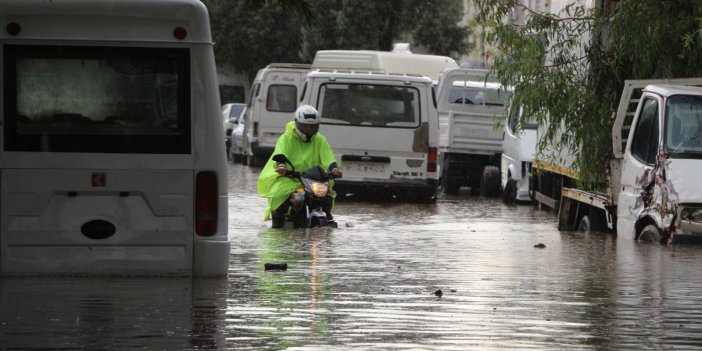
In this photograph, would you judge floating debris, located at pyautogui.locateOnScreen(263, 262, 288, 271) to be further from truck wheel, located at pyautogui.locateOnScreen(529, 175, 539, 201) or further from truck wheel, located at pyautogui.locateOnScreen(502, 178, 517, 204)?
truck wheel, located at pyautogui.locateOnScreen(502, 178, 517, 204)

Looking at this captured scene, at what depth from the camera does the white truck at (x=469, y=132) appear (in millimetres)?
30031

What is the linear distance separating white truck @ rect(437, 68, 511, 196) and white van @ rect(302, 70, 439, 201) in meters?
3.44

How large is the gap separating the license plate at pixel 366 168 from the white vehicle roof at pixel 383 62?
27.1ft

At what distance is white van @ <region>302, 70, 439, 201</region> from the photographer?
26156mm

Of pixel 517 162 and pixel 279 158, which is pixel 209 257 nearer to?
pixel 279 158

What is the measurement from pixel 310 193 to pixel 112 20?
7.22 meters

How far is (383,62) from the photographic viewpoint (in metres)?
34.7

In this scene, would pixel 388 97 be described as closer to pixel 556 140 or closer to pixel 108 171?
pixel 556 140

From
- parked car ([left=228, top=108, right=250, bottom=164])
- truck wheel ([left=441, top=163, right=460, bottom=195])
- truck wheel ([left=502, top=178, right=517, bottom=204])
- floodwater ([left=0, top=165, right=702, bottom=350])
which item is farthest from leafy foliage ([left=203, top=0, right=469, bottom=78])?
floodwater ([left=0, top=165, right=702, bottom=350])

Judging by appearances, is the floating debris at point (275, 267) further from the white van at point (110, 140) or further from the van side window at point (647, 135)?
the van side window at point (647, 135)

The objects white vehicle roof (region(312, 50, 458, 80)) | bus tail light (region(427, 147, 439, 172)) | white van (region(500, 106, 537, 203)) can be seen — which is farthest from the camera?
white vehicle roof (region(312, 50, 458, 80))

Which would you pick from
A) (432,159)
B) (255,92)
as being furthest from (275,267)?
(255,92)

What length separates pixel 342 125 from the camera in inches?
1030

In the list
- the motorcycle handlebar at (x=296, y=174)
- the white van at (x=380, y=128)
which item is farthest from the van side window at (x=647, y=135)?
the white van at (x=380, y=128)
